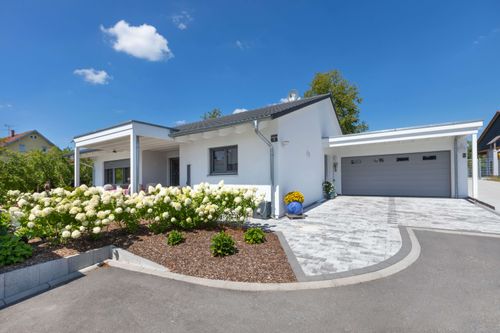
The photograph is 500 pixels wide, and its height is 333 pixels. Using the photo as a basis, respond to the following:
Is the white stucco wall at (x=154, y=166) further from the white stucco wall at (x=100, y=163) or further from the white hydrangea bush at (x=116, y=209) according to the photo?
the white hydrangea bush at (x=116, y=209)

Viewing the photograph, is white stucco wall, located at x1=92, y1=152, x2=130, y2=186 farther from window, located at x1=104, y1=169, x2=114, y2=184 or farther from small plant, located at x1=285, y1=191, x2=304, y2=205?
small plant, located at x1=285, y1=191, x2=304, y2=205

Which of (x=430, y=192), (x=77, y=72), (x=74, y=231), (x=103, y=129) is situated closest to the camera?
(x=74, y=231)

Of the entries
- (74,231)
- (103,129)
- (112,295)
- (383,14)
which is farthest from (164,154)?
(383,14)

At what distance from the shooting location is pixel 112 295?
3.00 m

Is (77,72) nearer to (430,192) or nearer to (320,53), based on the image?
(320,53)

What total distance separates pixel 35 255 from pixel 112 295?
1948mm

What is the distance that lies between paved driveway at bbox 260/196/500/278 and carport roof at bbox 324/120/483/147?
3.19 meters

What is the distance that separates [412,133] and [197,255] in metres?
11.2

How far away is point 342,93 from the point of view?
23.0 metres

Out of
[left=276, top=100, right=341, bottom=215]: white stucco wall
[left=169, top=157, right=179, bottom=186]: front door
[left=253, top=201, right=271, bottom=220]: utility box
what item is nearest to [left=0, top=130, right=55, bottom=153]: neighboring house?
[left=169, top=157, right=179, bottom=186]: front door

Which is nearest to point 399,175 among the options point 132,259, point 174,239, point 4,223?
point 174,239

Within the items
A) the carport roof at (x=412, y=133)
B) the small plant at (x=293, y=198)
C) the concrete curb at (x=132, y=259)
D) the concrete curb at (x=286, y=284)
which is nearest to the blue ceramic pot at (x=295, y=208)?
the small plant at (x=293, y=198)

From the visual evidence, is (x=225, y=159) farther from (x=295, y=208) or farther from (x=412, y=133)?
(x=412, y=133)

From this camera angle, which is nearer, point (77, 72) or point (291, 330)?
point (291, 330)
